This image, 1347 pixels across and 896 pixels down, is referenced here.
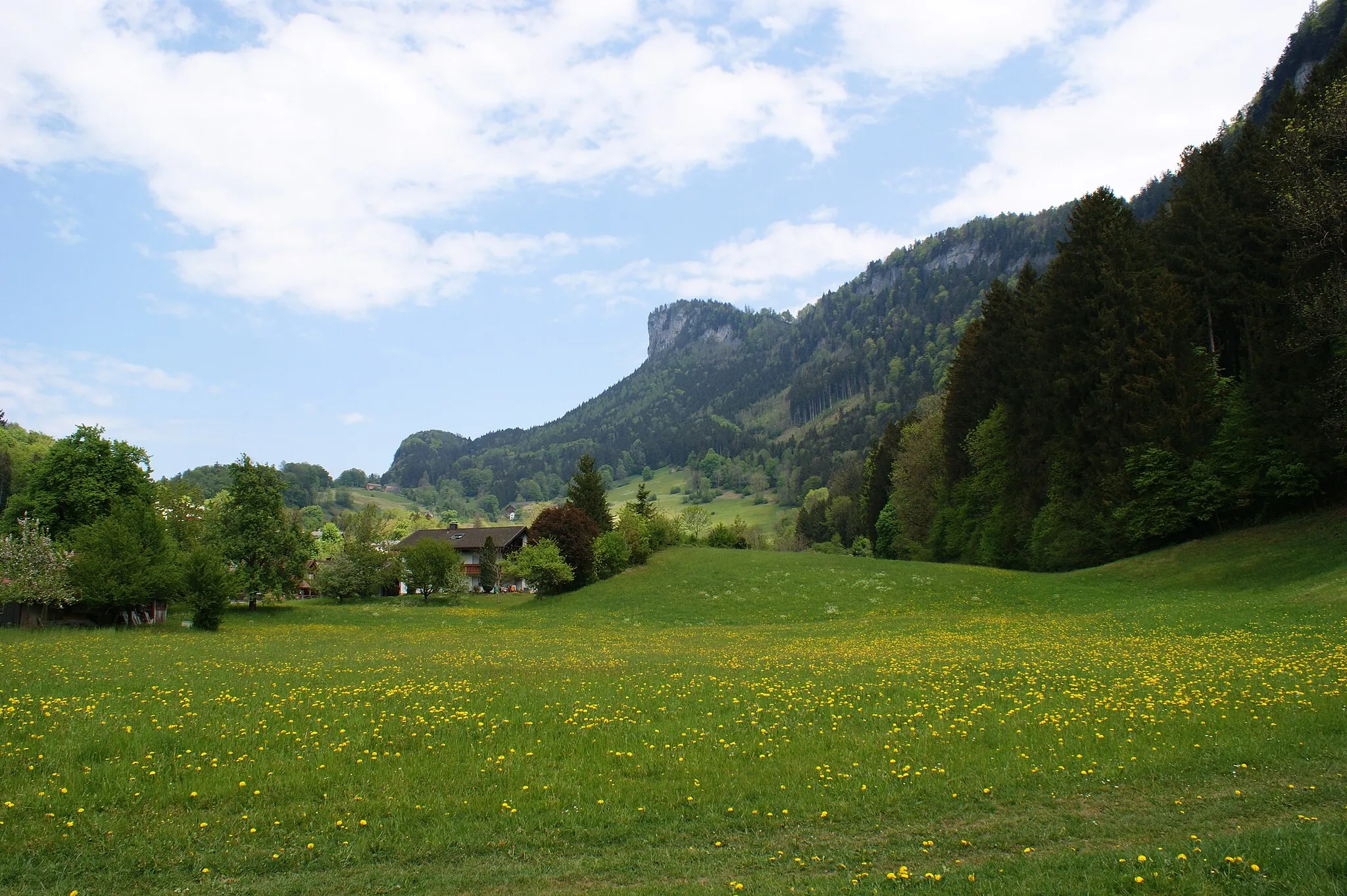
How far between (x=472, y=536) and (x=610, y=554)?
207ft

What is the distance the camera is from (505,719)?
14.5 m

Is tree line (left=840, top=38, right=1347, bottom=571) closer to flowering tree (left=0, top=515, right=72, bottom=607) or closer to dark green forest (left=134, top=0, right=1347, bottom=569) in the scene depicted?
dark green forest (left=134, top=0, right=1347, bottom=569)

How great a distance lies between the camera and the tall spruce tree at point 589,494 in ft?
265

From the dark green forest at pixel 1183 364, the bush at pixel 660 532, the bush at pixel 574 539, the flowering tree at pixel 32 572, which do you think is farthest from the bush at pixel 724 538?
the flowering tree at pixel 32 572

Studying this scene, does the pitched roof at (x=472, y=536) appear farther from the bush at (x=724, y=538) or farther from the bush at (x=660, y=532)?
the bush at (x=660, y=532)

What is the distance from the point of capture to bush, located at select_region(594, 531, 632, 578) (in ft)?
224

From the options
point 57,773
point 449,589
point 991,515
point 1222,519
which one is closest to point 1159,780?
point 57,773

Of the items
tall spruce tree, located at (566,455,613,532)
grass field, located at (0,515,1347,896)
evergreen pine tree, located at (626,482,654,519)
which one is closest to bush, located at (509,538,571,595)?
tall spruce tree, located at (566,455,613,532)

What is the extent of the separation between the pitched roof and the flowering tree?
73797mm

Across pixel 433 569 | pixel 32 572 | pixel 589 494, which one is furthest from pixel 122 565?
pixel 589 494

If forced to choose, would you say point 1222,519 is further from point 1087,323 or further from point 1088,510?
point 1087,323

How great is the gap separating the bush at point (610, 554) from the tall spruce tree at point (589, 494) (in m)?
10.0

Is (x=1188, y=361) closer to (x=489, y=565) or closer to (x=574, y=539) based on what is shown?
(x=574, y=539)

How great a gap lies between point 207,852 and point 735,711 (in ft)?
31.4
